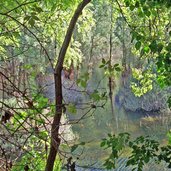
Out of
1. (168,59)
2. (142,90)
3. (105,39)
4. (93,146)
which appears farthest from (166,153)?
(105,39)

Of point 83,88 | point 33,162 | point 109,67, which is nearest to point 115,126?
point 33,162

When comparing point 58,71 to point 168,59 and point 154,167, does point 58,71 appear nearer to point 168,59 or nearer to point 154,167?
point 168,59

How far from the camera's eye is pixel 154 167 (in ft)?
33.7

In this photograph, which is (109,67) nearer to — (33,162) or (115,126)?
(33,162)

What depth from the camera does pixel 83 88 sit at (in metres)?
1.71

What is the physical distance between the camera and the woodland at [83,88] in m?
1.64

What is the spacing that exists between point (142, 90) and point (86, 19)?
43.3 inches

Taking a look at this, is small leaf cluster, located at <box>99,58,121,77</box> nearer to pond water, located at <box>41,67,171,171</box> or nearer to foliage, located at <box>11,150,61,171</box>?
foliage, located at <box>11,150,61,171</box>

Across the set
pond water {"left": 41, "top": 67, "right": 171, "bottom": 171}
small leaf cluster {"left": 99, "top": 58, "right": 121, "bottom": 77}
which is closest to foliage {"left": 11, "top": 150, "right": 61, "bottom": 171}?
small leaf cluster {"left": 99, "top": 58, "right": 121, "bottom": 77}

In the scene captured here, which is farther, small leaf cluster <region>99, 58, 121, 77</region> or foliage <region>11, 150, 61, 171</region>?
small leaf cluster <region>99, 58, 121, 77</region>

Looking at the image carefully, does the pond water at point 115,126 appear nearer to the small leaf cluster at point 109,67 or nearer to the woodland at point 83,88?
the woodland at point 83,88

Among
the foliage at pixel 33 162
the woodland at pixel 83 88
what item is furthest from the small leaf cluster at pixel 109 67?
the foliage at pixel 33 162

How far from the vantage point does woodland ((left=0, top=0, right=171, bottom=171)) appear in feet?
5.39

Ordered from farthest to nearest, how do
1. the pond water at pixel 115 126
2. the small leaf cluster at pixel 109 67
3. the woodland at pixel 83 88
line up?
the pond water at pixel 115 126 < the small leaf cluster at pixel 109 67 < the woodland at pixel 83 88
